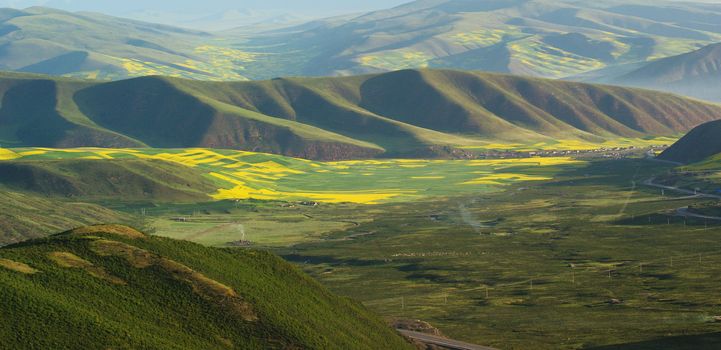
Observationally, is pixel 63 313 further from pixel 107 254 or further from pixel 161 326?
pixel 107 254

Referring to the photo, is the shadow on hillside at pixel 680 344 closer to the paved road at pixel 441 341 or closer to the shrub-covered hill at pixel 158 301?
the paved road at pixel 441 341

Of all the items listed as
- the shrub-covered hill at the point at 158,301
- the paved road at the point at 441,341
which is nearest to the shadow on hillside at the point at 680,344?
the paved road at the point at 441,341

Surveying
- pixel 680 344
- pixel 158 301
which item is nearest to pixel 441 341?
pixel 680 344

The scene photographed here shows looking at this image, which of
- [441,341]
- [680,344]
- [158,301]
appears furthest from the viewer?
[441,341]

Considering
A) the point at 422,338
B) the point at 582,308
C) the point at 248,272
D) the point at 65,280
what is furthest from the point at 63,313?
the point at 582,308

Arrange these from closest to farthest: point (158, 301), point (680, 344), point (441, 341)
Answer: point (158, 301)
point (680, 344)
point (441, 341)

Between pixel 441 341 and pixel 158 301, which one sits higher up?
pixel 158 301

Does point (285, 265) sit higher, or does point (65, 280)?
point (65, 280)

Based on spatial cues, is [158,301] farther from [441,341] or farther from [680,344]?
[680,344]
